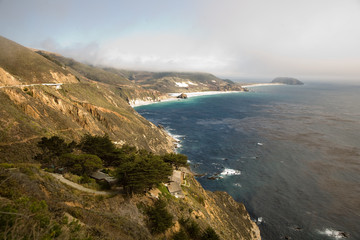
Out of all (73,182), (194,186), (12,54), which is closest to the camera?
(73,182)

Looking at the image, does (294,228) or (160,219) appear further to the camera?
(294,228)

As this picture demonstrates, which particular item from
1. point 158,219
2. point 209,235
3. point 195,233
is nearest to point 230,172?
point 209,235

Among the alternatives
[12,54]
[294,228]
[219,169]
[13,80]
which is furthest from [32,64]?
[294,228]

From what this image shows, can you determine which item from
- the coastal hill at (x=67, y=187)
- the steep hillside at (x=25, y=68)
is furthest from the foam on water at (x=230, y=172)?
the steep hillside at (x=25, y=68)

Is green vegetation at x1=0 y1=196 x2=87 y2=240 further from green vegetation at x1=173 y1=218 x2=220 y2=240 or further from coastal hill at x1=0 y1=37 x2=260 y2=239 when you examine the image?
green vegetation at x1=173 y1=218 x2=220 y2=240

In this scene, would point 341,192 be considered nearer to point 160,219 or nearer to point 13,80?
point 160,219

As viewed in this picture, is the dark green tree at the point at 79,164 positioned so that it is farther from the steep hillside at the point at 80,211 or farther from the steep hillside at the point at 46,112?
the steep hillside at the point at 46,112

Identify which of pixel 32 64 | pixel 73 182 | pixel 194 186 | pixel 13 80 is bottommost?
pixel 194 186
